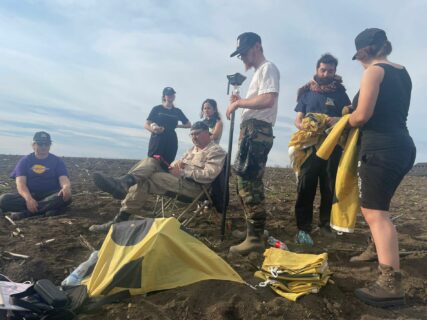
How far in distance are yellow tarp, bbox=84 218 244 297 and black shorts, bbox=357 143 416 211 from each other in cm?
134

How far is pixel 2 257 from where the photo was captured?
12.5 feet

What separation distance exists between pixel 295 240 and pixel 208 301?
2061 millimetres

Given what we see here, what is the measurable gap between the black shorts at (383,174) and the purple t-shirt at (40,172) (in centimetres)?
524

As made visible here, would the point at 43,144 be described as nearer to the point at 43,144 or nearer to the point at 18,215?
the point at 43,144

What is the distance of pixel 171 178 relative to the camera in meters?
4.96

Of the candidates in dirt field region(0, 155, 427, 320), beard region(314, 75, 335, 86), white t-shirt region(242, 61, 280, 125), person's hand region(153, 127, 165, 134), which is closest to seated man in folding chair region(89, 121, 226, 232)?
dirt field region(0, 155, 427, 320)

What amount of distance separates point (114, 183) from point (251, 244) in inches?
81.9

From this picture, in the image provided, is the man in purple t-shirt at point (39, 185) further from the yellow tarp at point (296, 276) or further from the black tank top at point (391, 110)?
the black tank top at point (391, 110)

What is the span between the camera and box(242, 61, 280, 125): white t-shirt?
4.02 meters

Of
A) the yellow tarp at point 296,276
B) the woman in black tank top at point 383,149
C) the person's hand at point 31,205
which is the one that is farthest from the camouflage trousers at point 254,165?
the person's hand at point 31,205

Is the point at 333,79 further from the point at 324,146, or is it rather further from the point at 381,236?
the point at 381,236

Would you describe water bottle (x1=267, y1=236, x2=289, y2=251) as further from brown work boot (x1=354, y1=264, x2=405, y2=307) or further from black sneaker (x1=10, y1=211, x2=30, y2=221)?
black sneaker (x1=10, y1=211, x2=30, y2=221)

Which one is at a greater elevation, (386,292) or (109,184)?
(109,184)

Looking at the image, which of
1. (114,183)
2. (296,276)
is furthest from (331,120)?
(114,183)
